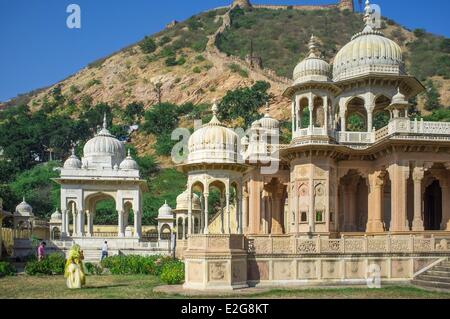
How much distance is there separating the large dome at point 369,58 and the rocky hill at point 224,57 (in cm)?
5151

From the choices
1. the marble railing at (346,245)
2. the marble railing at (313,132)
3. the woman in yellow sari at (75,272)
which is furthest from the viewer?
the marble railing at (313,132)

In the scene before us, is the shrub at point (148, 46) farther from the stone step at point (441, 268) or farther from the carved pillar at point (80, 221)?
the stone step at point (441, 268)

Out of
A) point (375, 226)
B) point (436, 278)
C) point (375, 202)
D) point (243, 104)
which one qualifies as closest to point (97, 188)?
point (375, 202)

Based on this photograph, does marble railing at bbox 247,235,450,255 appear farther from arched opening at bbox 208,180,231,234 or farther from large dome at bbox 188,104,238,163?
large dome at bbox 188,104,238,163

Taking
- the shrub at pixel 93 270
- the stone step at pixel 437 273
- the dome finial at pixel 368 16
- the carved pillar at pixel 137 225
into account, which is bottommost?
the shrub at pixel 93 270

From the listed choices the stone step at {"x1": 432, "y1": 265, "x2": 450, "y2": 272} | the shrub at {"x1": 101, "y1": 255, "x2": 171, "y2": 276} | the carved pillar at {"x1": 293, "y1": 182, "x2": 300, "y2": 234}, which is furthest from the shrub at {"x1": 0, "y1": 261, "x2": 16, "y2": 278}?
the stone step at {"x1": 432, "y1": 265, "x2": 450, "y2": 272}

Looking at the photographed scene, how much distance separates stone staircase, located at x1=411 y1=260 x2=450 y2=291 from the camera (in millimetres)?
19953

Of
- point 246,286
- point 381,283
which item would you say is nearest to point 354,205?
point 381,283

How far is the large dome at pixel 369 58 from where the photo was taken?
3067 centimetres

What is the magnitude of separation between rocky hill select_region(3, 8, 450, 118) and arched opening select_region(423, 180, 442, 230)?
52.8 metres

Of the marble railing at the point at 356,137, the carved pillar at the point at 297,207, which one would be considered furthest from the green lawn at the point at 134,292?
the marble railing at the point at 356,137

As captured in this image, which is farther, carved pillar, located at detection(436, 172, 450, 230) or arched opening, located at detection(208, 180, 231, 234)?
carved pillar, located at detection(436, 172, 450, 230)
